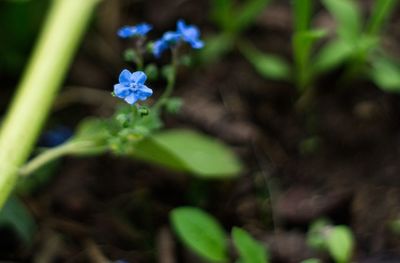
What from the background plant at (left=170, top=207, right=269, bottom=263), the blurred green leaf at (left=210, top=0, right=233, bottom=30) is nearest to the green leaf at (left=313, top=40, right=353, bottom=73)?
the blurred green leaf at (left=210, top=0, right=233, bottom=30)

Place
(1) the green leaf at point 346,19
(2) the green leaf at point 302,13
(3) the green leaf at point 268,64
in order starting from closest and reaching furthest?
(2) the green leaf at point 302,13
(1) the green leaf at point 346,19
(3) the green leaf at point 268,64

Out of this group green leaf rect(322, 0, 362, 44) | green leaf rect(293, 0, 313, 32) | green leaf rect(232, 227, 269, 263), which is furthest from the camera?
green leaf rect(322, 0, 362, 44)

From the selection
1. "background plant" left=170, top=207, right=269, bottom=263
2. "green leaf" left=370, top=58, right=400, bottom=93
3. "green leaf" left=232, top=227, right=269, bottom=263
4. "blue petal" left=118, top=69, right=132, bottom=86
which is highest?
"green leaf" left=370, top=58, right=400, bottom=93

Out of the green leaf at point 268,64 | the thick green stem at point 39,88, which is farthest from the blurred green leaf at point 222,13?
the thick green stem at point 39,88

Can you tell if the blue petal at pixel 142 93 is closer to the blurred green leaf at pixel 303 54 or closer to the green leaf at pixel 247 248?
the green leaf at pixel 247 248

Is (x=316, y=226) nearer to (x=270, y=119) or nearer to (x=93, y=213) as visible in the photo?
(x=270, y=119)

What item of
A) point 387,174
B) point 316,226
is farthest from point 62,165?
point 387,174

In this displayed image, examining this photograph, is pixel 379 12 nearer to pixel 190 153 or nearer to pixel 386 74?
pixel 386 74

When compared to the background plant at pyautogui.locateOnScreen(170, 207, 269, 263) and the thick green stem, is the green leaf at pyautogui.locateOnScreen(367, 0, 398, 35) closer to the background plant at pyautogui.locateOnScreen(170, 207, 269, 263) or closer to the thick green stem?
the background plant at pyautogui.locateOnScreen(170, 207, 269, 263)
